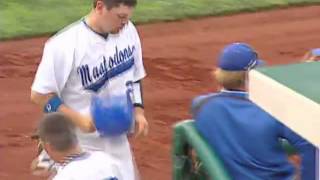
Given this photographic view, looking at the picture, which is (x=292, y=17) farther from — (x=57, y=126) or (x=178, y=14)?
(x=57, y=126)

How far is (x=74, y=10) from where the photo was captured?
39.1 ft

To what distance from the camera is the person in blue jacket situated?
3.77 m

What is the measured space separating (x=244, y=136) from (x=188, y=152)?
13.7 inches

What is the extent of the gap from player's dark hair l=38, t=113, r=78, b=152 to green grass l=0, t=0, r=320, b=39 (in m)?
7.56

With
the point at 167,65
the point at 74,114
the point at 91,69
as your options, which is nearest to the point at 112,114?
the point at 74,114

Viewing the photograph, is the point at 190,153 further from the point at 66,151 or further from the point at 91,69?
the point at 66,151

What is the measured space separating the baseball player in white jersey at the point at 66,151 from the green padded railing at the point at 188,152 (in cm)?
44

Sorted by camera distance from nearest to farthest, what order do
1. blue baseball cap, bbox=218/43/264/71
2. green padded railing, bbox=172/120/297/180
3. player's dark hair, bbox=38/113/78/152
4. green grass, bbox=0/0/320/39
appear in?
player's dark hair, bbox=38/113/78/152 → green padded railing, bbox=172/120/297/180 → blue baseball cap, bbox=218/43/264/71 → green grass, bbox=0/0/320/39

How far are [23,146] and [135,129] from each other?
3177mm

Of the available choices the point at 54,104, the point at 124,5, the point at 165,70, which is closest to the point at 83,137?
the point at 54,104

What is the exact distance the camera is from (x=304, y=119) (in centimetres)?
244

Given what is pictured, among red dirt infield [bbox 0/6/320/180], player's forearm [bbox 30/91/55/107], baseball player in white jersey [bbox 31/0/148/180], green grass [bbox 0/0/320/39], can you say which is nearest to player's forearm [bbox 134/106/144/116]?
baseball player in white jersey [bbox 31/0/148/180]

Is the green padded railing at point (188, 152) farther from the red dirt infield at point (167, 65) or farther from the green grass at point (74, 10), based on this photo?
the green grass at point (74, 10)

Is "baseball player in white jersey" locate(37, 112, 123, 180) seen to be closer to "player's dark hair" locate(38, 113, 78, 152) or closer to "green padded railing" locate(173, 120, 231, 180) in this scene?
"player's dark hair" locate(38, 113, 78, 152)
